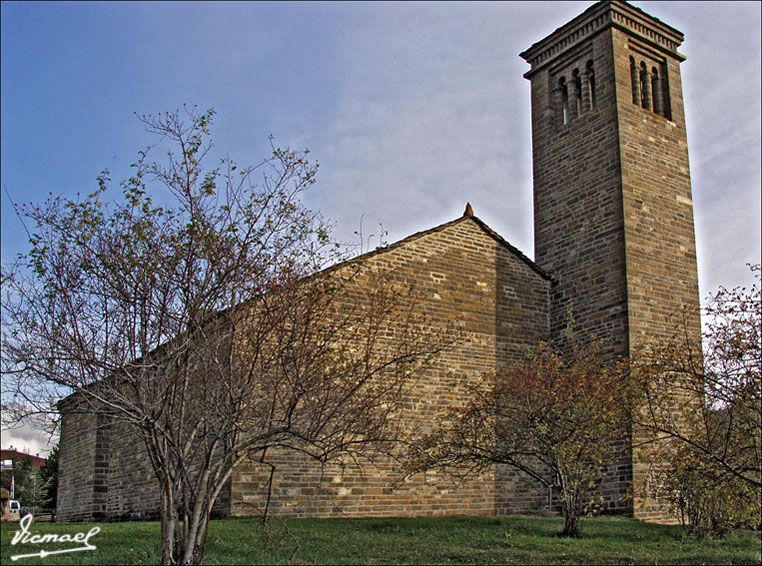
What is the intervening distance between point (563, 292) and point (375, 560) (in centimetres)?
1110

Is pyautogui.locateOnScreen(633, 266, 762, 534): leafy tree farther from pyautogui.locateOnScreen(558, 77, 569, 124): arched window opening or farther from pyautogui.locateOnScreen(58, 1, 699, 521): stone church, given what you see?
pyautogui.locateOnScreen(558, 77, 569, 124): arched window opening

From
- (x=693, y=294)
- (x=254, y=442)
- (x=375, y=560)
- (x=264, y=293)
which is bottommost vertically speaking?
(x=375, y=560)

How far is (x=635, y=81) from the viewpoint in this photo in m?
19.9

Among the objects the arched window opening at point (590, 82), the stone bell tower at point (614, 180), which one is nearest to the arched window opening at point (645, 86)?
the stone bell tower at point (614, 180)

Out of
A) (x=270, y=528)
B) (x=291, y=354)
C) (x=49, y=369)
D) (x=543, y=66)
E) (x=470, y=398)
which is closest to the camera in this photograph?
(x=49, y=369)

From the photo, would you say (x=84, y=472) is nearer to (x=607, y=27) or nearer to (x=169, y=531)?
(x=169, y=531)

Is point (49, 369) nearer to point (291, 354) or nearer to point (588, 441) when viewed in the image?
point (291, 354)

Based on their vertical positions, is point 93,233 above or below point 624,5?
below

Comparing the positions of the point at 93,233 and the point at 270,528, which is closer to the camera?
the point at 93,233

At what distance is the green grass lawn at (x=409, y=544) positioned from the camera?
9734mm

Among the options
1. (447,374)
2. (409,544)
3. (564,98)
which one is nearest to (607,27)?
(564,98)

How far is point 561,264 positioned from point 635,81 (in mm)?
5290

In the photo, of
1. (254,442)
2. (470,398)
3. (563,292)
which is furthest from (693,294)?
(254,442)

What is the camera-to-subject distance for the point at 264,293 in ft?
30.8
